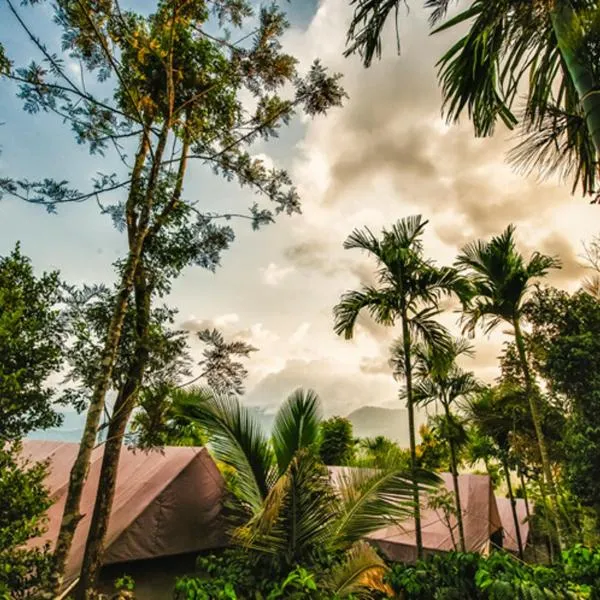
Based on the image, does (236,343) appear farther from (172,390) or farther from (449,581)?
(449,581)

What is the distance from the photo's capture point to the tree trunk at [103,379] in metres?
3.17

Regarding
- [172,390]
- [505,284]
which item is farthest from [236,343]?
[505,284]

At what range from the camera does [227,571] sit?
324 cm

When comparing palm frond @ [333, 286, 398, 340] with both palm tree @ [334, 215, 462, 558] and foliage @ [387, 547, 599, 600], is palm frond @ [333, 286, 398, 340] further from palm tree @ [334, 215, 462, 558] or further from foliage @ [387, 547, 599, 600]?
foliage @ [387, 547, 599, 600]

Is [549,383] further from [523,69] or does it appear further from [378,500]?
[523,69]

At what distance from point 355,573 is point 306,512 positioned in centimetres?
76

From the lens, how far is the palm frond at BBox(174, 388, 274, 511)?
14.9 ft

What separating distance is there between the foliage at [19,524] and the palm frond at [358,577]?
2.65 metres

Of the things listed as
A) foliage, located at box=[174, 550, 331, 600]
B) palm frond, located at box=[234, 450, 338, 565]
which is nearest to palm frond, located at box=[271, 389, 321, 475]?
palm frond, located at box=[234, 450, 338, 565]

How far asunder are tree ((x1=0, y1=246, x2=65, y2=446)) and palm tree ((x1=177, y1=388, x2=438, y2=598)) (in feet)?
4.77

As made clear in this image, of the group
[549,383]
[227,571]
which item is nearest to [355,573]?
[227,571]

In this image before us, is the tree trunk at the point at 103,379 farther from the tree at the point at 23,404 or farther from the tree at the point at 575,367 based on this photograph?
the tree at the point at 575,367

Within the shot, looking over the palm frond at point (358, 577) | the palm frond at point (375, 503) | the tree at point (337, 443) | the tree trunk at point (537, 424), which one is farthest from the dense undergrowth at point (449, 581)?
the tree at point (337, 443)

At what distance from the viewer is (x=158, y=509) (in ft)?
18.0
